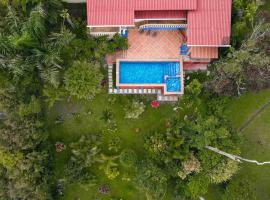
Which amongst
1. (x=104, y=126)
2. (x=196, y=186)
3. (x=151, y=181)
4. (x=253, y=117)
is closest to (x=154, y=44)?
(x=104, y=126)

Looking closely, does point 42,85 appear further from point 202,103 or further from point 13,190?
point 202,103

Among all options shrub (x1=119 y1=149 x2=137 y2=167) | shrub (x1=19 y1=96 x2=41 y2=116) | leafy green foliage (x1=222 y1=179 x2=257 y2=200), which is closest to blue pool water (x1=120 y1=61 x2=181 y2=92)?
shrub (x1=119 y1=149 x2=137 y2=167)

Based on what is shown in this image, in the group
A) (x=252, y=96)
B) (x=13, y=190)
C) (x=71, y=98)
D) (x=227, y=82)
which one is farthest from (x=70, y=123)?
(x=252, y=96)

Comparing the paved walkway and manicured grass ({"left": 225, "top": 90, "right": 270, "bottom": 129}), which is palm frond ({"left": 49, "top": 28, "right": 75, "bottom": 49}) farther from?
manicured grass ({"left": 225, "top": 90, "right": 270, "bottom": 129})

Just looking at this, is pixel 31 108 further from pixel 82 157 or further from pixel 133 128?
pixel 133 128

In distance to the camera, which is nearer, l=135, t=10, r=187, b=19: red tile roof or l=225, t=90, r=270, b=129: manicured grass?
l=135, t=10, r=187, b=19: red tile roof

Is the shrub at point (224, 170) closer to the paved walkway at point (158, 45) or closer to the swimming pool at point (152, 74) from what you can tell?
the swimming pool at point (152, 74)
